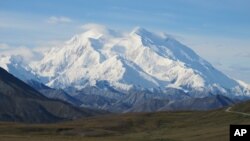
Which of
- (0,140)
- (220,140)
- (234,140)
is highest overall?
(220,140)

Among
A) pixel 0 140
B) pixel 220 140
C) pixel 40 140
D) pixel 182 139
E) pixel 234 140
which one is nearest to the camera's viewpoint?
pixel 234 140

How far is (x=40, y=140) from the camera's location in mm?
126562

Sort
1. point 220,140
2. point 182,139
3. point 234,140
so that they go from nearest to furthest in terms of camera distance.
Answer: point 234,140
point 220,140
point 182,139

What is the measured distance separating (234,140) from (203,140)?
140378 mm

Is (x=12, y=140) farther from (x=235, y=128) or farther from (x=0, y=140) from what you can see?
(x=235, y=128)

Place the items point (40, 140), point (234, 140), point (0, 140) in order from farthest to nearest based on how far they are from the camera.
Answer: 1. point (40, 140)
2. point (0, 140)
3. point (234, 140)

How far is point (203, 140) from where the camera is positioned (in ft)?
534

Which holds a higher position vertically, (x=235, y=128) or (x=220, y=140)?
(x=220, y=140)

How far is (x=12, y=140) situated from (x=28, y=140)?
177 inches

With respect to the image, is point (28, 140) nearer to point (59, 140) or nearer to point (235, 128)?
point (59, 140)

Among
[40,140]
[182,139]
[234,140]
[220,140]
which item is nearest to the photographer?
[234,140]

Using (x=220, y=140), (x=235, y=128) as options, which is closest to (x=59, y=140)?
(x=220, y=140)

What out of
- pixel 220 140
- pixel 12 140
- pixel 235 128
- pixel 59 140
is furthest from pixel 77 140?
pixel 235 128

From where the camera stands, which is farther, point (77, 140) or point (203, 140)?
point (203, 140)
